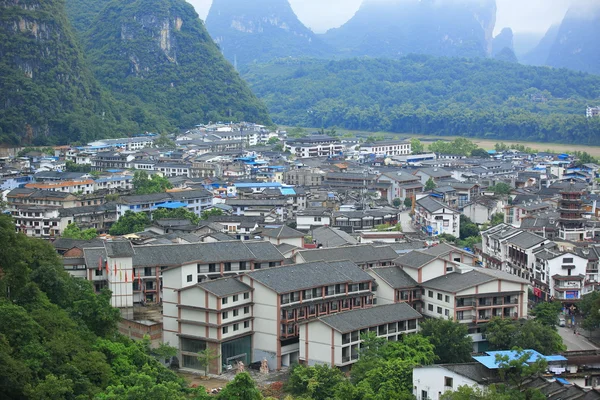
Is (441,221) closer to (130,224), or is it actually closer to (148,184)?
(130,224)

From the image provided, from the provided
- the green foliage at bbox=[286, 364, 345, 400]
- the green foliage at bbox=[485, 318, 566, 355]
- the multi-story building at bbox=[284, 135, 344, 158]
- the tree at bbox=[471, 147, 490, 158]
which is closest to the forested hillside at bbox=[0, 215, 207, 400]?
the green foliage at bbox=[286, 364, 345, 400]

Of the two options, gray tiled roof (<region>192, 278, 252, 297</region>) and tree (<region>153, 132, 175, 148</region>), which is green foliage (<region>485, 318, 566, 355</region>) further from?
tree (<region>153, 132, 175, 148</region>)

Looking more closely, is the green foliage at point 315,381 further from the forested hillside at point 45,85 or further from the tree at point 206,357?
the forested hillside at point 45,85

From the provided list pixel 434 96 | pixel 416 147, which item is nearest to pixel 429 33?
pixel 434 96

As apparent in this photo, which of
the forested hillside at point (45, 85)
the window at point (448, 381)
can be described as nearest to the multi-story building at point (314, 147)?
the forested hillside at point (45, 85)

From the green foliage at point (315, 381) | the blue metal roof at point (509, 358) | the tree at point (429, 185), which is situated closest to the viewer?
the blue metal roof at point (509, 358)

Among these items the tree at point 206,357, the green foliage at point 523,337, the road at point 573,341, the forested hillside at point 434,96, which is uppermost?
the forested hillside at point 434,96

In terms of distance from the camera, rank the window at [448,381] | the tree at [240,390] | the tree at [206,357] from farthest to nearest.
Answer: the tree at [206,357] → the window at [448,381] → the tree at [240,390]

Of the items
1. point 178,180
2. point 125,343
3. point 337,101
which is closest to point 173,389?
point 125,343
